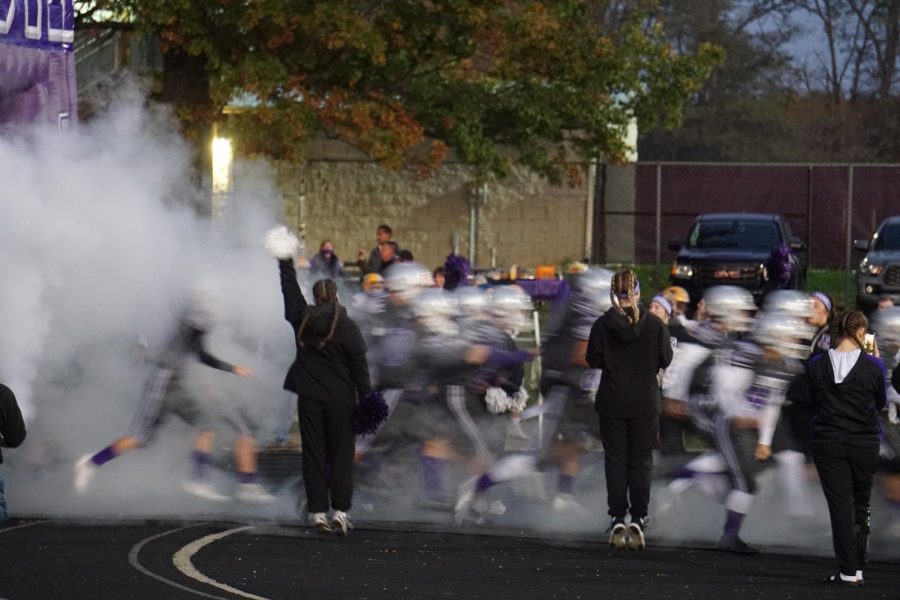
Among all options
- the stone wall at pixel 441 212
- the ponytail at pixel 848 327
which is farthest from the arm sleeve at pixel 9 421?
the stone wall at pixel 441 212

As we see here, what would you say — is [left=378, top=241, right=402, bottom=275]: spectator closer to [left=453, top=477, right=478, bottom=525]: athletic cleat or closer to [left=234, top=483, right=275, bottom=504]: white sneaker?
[left=234, top=483, right=275, bottom=504]: white sneaker

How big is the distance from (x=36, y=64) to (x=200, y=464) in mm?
3185

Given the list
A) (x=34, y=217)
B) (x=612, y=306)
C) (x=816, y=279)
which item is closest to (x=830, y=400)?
(x=612, y=306)

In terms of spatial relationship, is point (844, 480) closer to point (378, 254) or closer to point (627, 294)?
point (627, 294)

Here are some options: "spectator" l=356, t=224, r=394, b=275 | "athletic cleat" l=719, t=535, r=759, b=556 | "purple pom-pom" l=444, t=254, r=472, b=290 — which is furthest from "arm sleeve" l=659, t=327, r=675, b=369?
"spectator" l=356, t=224, r=394, b=275

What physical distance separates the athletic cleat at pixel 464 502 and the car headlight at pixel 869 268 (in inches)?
532

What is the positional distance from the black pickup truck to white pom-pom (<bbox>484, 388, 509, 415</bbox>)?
12.8 m

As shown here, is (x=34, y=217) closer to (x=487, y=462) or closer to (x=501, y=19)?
(x=487, y=462)

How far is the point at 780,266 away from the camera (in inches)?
969

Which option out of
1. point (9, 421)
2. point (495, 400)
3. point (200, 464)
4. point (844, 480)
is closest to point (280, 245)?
point (200, 464)

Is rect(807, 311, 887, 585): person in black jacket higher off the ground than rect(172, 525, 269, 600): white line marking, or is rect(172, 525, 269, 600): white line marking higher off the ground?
rect(807, 311, 887, 585): person in black jacket

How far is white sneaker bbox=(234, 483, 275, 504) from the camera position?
485 inches

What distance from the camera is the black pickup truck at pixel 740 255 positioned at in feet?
82.1

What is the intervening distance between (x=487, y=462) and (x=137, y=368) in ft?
10.3
